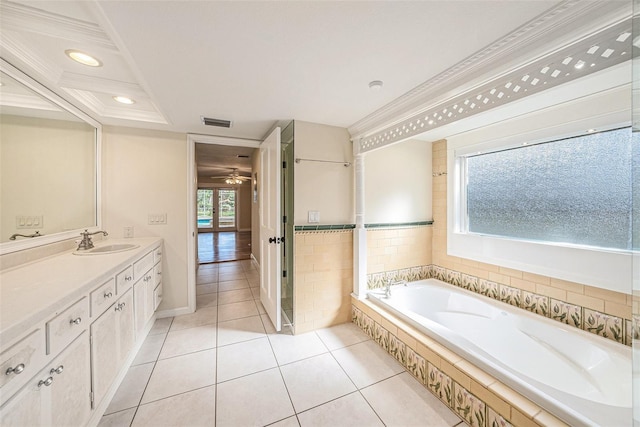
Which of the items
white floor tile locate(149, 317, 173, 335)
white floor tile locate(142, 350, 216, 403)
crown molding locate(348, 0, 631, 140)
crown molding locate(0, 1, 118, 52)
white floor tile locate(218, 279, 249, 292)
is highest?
crown molding locate(0, 1, 118, 52)

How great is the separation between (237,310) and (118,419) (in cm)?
147

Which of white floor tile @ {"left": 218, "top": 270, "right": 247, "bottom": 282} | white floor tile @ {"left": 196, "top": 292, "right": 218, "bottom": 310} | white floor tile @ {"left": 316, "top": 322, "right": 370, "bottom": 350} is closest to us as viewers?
white floor tile @ {"left": 316, "top": 322, "right": 370, "bottom": 350}

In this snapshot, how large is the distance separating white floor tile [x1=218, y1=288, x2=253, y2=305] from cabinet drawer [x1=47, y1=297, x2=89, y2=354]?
199cm

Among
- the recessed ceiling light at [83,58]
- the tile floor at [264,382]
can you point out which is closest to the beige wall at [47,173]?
the recessed ceiling light at [83,58]

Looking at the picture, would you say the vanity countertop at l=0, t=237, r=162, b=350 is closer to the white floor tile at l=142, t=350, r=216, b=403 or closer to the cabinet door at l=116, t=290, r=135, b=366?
the cabinet door at l=116, t=290, r=135, b=366

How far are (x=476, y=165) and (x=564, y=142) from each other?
29.2 inches

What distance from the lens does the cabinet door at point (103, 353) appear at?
4.19 feet

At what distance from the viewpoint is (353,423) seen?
138cm

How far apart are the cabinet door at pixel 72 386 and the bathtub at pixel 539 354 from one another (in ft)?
6.82

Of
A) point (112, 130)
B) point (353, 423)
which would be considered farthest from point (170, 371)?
point (112, 130)

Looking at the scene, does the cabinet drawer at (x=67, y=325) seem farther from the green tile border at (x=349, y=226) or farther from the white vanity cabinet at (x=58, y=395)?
the green tile border at (x=349, y=226)

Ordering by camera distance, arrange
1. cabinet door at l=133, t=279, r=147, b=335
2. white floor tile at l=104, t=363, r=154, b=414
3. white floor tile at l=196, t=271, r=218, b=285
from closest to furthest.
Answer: white floor tile at l=104, t=363, r=154, b=414
cabinet door at l=133, t=279, r=147, b=335
white floor tile at l=196, t=271, r=218, b=285

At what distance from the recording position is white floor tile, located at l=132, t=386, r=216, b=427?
138cm

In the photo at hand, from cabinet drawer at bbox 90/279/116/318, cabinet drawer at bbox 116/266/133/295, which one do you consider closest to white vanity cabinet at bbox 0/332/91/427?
cabinet drawer at bbox 90/279/116/318
